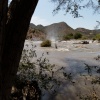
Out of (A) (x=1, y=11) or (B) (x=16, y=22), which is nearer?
(A) (x=1, y=11)

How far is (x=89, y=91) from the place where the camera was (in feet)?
33.8

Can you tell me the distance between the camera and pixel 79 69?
14742 millimetres

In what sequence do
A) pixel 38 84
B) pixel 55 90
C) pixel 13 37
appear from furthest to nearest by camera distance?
pixel 55 90 → pixel 38 84 → pixel 13 37

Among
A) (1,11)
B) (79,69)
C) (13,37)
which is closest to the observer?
(1,11)

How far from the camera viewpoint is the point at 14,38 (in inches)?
134

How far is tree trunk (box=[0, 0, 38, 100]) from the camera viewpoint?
3.41 metres

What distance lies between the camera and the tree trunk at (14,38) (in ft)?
11.2

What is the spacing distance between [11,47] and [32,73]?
501 cm

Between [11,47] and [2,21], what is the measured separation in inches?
18.2

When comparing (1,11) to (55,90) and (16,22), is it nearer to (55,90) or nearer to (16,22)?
(16,22)

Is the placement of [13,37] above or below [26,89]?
above

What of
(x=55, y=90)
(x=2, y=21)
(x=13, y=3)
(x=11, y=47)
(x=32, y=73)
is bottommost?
(x=55, y=90)

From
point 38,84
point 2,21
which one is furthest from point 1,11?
point 38,84

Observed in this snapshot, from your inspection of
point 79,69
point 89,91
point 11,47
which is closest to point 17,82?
point 89,91
